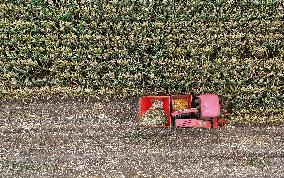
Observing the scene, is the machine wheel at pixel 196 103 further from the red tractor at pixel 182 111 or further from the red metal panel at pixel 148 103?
the red metal panel at pixel 148 103

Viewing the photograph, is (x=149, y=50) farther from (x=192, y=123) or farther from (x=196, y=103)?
(x=192, y=123)

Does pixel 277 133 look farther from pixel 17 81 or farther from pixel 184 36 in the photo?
pixel 17 81

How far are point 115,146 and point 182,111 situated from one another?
2.44m

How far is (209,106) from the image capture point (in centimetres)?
1380

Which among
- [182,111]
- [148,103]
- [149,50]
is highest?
[149,50]

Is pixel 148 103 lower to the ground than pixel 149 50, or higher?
lower

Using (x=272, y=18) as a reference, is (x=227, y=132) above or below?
below

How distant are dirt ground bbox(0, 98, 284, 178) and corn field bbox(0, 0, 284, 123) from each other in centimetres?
61

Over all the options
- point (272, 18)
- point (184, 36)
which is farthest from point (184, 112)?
point (272, 18)

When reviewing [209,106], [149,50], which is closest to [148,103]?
[209,106]

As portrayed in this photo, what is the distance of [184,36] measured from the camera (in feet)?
51.5

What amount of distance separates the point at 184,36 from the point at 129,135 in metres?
4.05

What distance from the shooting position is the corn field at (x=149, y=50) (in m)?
15.0

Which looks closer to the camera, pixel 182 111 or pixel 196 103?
pixel 182 111
